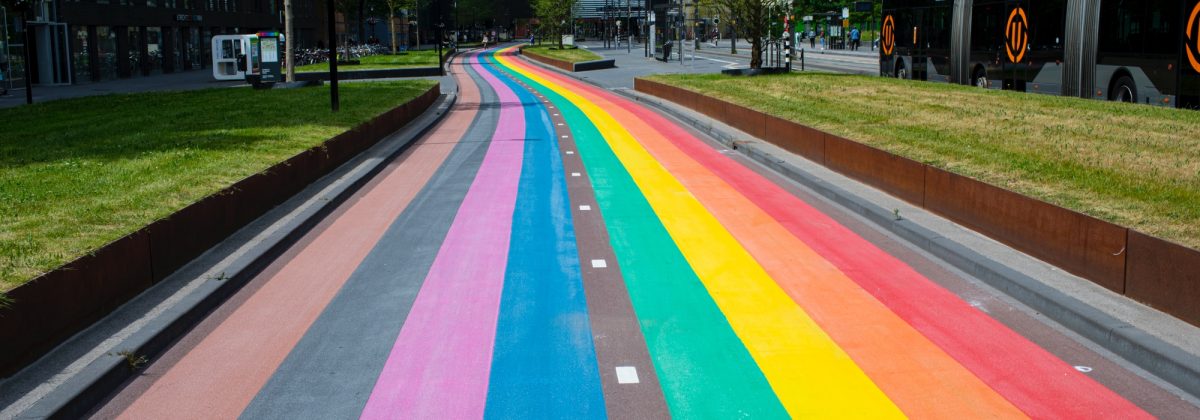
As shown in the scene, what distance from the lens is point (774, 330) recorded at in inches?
368

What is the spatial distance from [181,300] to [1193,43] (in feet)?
63.5

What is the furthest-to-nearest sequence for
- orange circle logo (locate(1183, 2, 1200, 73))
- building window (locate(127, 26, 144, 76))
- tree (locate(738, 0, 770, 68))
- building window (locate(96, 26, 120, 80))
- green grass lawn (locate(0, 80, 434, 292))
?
building window (locate(127, 26, 144, 76)) → building window (locate(96, 26, 120, 80)) → tree (locate(738, 0, 770, 68)) → orange circle logo (locate(1183, 2, 1200, 73)) → green grass lawn (locate(0, 80, 434, 292))

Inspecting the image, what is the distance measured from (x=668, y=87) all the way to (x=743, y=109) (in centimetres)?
1155

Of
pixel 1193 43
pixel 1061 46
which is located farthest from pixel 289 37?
pixel 1193 43

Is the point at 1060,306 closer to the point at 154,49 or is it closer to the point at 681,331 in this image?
the point at 681,331

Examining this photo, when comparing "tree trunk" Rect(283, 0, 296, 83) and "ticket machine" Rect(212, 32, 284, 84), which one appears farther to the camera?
"ticket machine" Rect(212, 32, 284, 84)

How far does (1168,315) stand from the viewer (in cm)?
877

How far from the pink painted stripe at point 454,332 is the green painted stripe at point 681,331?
130 centimetres

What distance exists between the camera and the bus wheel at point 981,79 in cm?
3297

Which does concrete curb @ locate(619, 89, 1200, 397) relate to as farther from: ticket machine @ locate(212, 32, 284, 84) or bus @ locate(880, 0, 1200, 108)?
ticket machine @ locate(212, 32, 284, 84)

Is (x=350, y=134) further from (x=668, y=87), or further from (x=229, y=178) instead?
(x=668, y=87)

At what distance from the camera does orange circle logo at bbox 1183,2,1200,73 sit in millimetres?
21484

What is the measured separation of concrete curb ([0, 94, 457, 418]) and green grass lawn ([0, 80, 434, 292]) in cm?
66

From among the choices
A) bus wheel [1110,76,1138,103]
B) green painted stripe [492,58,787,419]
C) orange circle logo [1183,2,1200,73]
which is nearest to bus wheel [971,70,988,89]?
bus wheel [1110,76,1138,103]
